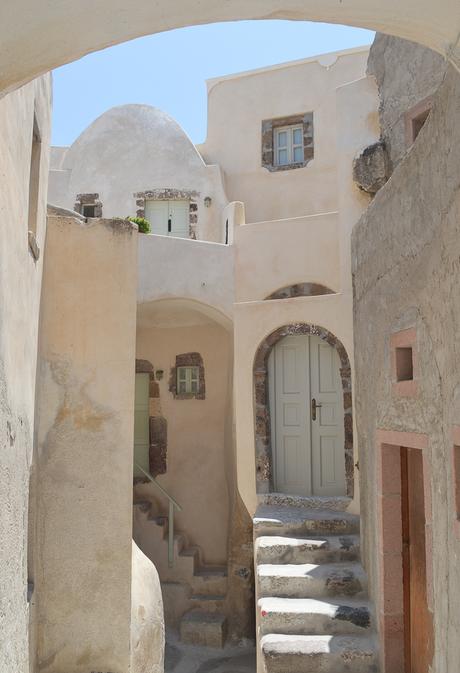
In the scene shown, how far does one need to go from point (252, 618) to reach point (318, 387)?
4.18m

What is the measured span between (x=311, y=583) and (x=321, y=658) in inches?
39.2

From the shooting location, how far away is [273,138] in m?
15.5

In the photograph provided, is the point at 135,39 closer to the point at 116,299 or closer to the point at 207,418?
the point at 116,299

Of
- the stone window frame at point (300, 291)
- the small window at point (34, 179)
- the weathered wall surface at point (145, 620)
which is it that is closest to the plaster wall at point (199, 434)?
the stone window frame at point (300, 291)

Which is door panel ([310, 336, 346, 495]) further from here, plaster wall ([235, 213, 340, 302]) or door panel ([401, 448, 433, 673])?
door panel ([401, 448, 433, 673])

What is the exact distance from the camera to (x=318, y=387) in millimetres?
9797

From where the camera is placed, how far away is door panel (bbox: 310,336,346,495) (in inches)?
376

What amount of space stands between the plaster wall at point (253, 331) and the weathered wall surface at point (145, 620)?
2.36m

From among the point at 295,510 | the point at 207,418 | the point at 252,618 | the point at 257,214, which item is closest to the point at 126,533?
the point at 295,510

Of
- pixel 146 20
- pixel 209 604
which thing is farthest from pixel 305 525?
pixel 146 20

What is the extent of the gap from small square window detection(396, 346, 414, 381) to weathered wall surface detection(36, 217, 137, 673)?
8.78 ft

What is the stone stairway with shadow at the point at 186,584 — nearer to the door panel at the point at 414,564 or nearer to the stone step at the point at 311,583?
the stone step at the point at 311,583

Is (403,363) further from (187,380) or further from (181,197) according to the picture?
(181,197)

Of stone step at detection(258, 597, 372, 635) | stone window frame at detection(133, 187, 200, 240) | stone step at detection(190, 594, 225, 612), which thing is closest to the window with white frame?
stone window frame at detection(133, 187, 200, 240)
